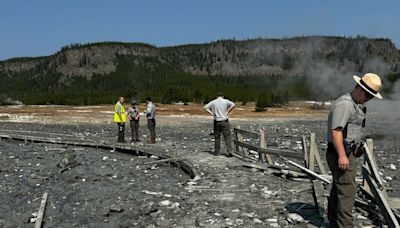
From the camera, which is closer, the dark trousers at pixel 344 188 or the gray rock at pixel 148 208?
the dark trousers at pixel 344 188

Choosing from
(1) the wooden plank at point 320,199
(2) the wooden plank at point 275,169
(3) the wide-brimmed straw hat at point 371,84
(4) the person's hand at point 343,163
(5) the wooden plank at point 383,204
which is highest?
(3) the wide-brimmed straw hat at point 371,84

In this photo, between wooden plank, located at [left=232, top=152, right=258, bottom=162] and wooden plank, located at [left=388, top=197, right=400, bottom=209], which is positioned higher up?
wooden plank, located at [left=388, top=197, right=400, bottom=209]

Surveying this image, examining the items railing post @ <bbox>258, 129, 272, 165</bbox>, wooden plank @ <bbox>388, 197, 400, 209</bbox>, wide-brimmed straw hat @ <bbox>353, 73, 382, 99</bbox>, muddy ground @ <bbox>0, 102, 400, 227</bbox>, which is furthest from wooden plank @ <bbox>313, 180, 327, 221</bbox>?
railing post @ <bbox>258, 129, 272, 165</bbox>

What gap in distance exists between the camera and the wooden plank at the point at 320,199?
7797mm

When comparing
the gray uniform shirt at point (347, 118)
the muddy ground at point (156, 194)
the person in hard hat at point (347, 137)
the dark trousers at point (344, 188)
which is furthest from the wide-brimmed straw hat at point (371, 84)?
the muddy ground at point (156, 194)

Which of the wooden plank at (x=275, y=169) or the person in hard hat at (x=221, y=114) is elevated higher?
the person in hard hat at (x=221, y=114)

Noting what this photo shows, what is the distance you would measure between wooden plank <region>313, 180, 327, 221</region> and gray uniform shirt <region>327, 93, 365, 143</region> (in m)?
1.81

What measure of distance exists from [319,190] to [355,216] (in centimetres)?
128

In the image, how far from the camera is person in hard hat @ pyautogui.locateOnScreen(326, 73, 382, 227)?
6102 mm

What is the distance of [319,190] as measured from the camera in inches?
348

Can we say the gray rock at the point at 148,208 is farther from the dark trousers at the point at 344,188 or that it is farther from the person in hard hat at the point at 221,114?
the person in hard hat at the point at 221,114

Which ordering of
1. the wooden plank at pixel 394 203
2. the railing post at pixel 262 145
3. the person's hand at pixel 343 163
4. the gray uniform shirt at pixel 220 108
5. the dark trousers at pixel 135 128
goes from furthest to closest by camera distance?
1. the dark trousers at pixel 135 128
2. the gray uniform shirt at pixel 220 108
3. the railing post at pixel 262 145
4. the wooden plank at pixel 394 203
5. the person's hand at pixel 343 163

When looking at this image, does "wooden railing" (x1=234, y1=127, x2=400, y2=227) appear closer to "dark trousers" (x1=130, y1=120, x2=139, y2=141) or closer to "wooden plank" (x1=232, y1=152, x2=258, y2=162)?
"wooden plank" (x1=232, y1=152, x2=258, y2=162)

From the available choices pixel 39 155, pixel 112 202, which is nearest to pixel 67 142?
pixel 39 155
